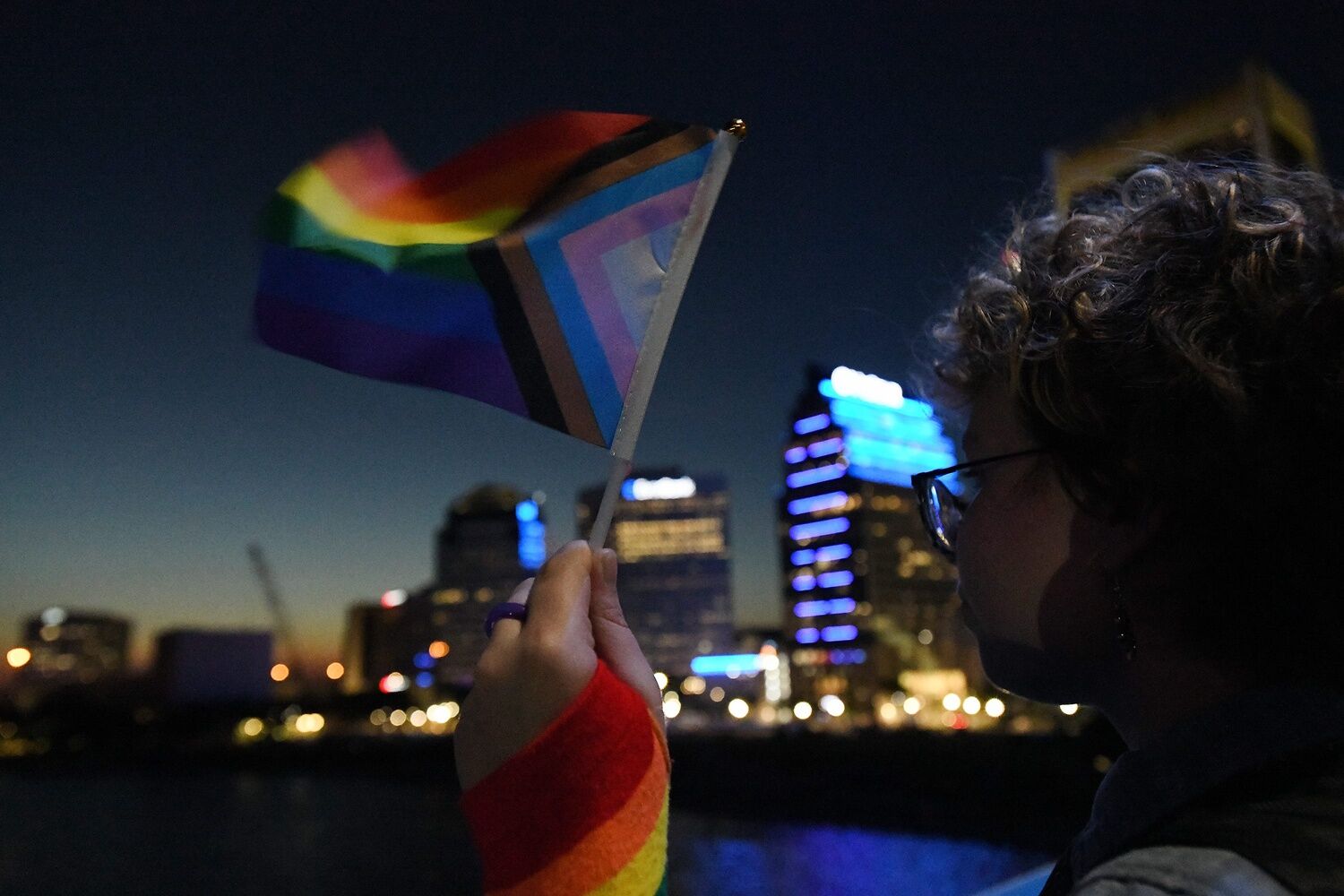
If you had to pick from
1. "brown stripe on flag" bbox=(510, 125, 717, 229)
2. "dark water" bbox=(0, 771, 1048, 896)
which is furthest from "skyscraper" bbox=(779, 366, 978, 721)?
"brown stripe on flag" bbox=(510, 125, 717, 229)

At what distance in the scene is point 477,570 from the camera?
419 ft

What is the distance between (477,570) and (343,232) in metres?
130

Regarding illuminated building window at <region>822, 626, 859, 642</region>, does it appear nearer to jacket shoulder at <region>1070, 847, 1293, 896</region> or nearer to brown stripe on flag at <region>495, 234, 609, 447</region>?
brown stripe on flag at <region>495, 234, 609, 447</region>

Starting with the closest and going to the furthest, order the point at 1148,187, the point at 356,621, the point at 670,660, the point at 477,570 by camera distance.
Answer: the point at 1148,187 < the point at 670,660 < the point at 477,570 < the point at 356,621

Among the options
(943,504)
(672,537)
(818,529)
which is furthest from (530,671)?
(672,537)

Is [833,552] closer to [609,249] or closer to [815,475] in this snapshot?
[815,475]

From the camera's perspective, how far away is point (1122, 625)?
1100mm

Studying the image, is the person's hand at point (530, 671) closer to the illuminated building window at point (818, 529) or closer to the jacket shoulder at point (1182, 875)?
the jacket shoulder at point (1182, 875)

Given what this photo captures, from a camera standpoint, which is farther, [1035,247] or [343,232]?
[343,232]

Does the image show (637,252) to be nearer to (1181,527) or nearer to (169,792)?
(1181,527)

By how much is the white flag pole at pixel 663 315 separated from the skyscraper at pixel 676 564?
107 metres

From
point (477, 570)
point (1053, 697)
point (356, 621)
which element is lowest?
point (356, 621)

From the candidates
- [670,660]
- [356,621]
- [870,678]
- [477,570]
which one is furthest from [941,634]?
[356,621]

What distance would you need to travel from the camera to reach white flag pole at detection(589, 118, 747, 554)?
4.50 feet
